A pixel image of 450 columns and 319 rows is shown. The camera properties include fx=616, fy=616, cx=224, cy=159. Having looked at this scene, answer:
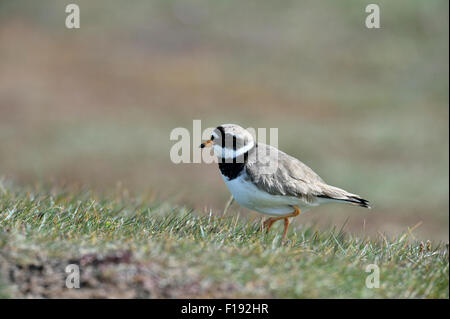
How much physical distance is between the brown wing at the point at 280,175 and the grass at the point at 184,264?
29.3 inches

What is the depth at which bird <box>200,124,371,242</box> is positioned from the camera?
7.00 meters

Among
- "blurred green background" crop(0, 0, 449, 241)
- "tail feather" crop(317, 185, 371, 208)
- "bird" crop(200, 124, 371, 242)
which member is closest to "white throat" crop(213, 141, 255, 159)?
"bird" crop(200, 124, 371, 242)

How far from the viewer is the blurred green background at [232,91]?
64.4 feet

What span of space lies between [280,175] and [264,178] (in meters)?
0.23

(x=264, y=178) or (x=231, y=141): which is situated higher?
(x=231, y=141)

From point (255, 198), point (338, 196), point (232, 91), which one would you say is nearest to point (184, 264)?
point (255, 198)

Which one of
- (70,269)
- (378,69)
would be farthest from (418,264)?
(378,69)

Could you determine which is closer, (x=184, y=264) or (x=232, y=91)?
(x=184, y=264)

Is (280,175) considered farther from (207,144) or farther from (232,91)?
(232,91)

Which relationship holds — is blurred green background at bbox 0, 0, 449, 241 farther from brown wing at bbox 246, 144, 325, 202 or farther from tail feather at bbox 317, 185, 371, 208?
brown wing at bbox 246, 144, 325, 202

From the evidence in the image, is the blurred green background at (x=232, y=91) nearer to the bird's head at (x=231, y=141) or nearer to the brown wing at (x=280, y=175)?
the brown wing at (x=280, y=175)

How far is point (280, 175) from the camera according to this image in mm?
7094

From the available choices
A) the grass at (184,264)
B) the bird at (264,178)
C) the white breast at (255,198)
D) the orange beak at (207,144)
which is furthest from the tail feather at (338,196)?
the orange beak at (207,144)
